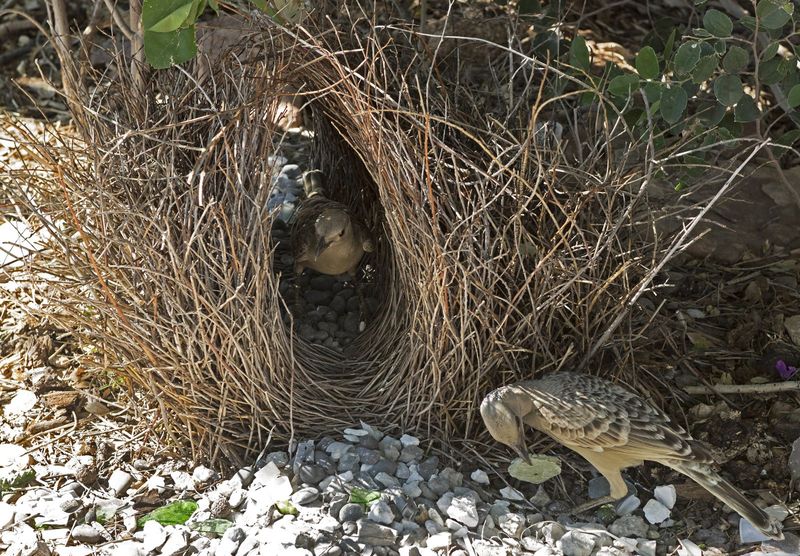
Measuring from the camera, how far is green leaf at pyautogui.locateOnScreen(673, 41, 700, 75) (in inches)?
106

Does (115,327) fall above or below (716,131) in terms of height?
below

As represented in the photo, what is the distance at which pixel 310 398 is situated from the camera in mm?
2953

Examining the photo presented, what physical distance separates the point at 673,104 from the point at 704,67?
130 mm

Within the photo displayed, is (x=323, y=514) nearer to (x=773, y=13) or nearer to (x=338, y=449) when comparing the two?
(x=338, y=449)

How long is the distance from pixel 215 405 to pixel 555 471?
3.24ft

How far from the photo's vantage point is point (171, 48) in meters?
2.46

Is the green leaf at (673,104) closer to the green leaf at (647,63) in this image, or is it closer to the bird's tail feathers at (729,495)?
the green leaf at (647,63)

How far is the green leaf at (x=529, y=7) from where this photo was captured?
129 inches

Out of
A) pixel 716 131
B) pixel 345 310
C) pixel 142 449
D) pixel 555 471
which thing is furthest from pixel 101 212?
pixel 716 131

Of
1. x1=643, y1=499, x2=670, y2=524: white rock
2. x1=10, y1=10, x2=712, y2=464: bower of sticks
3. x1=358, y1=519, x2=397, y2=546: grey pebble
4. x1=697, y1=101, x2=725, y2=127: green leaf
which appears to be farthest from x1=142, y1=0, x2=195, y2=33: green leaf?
x1=643, y1=499, x2=670, y2=524: white rock

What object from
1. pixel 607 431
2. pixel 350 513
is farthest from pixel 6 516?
pixel 607 431

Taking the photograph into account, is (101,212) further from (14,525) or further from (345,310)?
(345,310)

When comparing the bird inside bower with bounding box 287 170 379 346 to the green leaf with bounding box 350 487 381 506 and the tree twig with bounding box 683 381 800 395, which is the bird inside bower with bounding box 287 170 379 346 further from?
the tree twig with bounding box 683 381 800 395

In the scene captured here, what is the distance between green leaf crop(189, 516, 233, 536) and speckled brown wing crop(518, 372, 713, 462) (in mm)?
874
